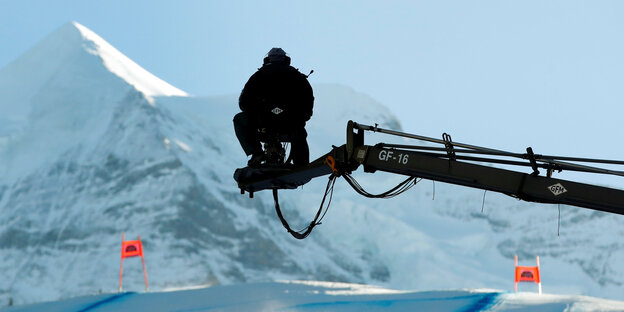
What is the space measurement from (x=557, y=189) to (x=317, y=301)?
14.0 meters

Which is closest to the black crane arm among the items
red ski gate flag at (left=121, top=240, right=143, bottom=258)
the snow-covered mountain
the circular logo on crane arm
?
the circular logo on crane arm

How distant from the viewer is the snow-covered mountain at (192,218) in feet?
529

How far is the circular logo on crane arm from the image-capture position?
1102 cm

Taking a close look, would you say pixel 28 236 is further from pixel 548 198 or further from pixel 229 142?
pixel 548 198

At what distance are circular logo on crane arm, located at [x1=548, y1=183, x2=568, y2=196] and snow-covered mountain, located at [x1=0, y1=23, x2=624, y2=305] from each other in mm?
141069

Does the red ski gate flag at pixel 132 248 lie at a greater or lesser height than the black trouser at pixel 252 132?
lesser

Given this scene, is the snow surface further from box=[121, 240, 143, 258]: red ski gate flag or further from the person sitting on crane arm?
box=[121, 240, 143, 258]: red ski gate flag

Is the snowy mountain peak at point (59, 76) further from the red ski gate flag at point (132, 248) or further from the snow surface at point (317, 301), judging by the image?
the snow surface at point (317, 301)

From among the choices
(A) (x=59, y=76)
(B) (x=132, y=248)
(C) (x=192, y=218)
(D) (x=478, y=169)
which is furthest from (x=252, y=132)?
(A) (x=59, y=76)

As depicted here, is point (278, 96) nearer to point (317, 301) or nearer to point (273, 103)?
point (273, 103)

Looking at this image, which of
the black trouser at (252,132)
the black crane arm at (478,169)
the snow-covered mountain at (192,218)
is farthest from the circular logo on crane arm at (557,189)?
the snow-covered mountain at (192,218)

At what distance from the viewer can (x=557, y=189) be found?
1106cm

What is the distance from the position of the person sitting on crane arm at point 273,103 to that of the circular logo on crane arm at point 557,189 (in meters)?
4.08

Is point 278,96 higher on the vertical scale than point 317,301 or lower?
higher
